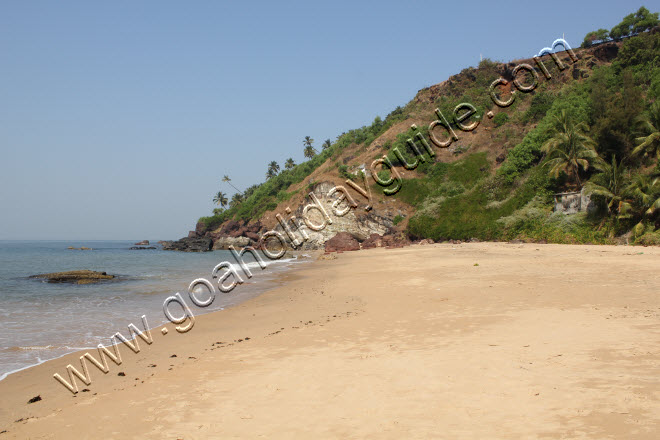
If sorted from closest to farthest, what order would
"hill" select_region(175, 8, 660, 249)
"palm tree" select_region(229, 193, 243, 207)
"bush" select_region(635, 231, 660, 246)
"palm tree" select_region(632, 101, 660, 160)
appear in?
"bush" select_region(635, 231, 660, 246) < "palm tree" select_region(632, 101, 660, 160) < "hill" select_region(175, 8, 660, 249) < "palm tree" select_region(229, 193, 243, 207)

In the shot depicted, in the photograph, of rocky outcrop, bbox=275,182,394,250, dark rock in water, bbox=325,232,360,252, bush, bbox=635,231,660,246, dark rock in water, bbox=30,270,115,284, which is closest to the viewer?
bush, bbox=635,231,660,246

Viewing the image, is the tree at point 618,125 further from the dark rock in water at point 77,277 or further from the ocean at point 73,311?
the dark rock in water at point 77,277

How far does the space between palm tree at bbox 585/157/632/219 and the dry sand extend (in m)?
16.1

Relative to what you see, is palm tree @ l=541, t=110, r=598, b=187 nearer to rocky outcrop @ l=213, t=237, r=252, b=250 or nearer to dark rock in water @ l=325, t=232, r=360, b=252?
dark rock in water @ l=325, t=232, r=360, b=252

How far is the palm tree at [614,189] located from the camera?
23.8 m

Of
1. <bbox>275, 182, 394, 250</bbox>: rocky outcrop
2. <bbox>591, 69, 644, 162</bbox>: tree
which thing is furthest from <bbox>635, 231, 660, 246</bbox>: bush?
<bbox>275, 182, 394, 250</bbox>: rocky outcrop

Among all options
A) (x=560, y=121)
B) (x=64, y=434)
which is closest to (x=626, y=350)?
(x=64, y=434)

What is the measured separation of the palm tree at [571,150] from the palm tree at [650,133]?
2.87 m

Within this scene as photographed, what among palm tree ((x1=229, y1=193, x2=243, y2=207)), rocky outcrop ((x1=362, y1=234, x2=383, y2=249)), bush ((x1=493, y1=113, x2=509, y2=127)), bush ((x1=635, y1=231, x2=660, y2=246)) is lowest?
bush ((x1=635, y1=231, x2=660, y2=246))

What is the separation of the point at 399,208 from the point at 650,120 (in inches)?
946

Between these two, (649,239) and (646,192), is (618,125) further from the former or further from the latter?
(649,239)

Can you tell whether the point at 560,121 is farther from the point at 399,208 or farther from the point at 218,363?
the point at 218,363

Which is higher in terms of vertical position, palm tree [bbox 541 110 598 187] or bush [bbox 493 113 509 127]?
bush [bbox 493 113 509 127]

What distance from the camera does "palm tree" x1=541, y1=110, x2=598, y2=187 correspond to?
30000 millimetres
